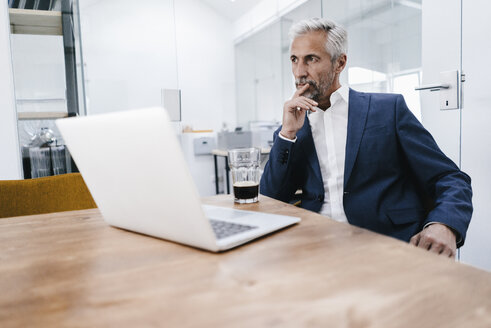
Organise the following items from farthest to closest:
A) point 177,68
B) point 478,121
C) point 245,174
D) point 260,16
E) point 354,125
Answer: point 260,16 → point 177,68 → point 478,121 → point 354,125 → point 245,174

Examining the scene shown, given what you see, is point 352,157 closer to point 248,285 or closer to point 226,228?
point 226,228

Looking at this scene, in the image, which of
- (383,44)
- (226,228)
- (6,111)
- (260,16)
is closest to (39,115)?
(6,111)

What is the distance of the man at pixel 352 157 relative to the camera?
1.19 metres

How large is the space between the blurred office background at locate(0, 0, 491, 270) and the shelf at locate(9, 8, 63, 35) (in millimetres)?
37

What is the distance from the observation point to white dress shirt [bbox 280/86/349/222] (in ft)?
4.36

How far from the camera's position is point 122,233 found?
766 mm

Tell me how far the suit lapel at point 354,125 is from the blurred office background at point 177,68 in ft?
2.28

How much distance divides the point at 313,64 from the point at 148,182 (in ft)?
3.17

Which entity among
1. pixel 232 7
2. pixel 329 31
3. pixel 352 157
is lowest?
pixel 352 157

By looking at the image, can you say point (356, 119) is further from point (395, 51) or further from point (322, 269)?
point (395, 51)

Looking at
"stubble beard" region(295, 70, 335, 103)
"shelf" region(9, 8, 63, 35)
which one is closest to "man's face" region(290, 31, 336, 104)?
"stubble beard" region(295, 70, 335, 103)

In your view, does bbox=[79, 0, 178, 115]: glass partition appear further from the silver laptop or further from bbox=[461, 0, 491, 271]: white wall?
the silver laptop

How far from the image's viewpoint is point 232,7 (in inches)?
264

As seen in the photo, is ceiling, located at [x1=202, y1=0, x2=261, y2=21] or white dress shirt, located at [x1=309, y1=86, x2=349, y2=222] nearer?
white dress shirt, located at [x1=309, y1=86, x2=349, y2=222]
